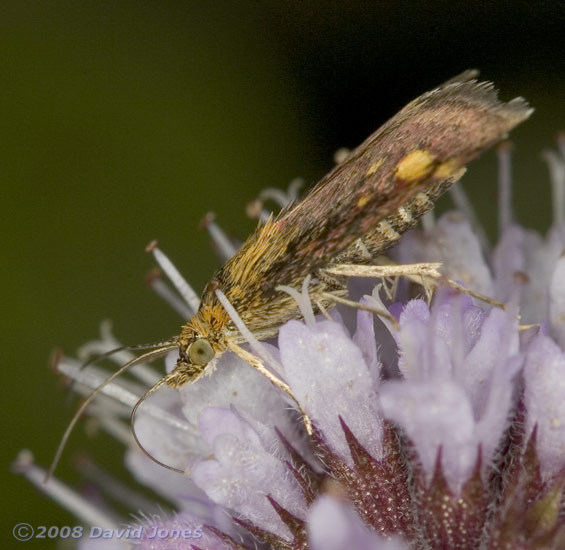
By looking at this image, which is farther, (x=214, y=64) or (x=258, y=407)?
(x=214, y=64)

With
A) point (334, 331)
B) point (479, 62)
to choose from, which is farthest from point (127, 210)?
point (334, 331)

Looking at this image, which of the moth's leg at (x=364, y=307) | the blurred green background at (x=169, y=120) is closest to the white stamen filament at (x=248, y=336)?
the moth's leg at (x=364, y=307)

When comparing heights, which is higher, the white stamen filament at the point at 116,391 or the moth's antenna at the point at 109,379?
the moth's antenna at the point at 109,379

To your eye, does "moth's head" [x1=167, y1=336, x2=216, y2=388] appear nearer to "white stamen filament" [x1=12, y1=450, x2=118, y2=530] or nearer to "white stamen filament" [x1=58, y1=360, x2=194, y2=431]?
"white stamen filament" [x1=58, y1=360, x2=194, y2=431]

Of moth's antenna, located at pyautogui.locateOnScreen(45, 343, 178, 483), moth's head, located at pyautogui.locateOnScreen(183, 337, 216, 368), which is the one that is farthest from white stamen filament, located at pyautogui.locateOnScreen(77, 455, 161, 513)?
moth's head, located at pyautogui.locateOnScreen(183, 337, 216, 368)

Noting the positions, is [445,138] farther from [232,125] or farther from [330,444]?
[232,125]

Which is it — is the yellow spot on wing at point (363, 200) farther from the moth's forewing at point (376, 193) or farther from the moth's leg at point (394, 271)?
the moth's leg at point (394, 271)
